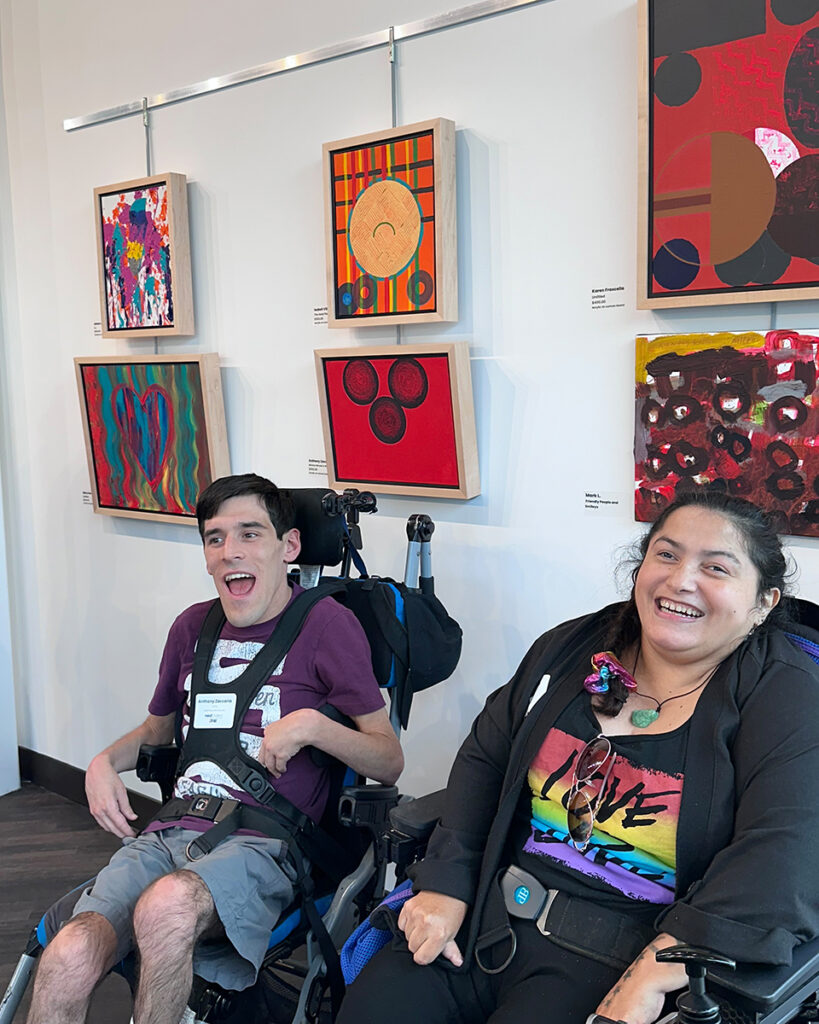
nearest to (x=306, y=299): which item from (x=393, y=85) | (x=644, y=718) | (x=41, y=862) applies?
(x=393, y=85)

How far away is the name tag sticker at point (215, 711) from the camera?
2.54 m

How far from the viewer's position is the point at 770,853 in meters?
1.69

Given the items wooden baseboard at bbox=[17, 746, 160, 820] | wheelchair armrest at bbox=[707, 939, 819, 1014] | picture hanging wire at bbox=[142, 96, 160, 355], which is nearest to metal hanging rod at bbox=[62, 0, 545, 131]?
picture hanging wire at bbox=[142, 96, 160, 355]

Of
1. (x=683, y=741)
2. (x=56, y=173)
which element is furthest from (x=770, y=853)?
(x=56, y=173)

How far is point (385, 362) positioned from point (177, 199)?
1.05 m

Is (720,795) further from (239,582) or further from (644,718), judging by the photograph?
(239,582)

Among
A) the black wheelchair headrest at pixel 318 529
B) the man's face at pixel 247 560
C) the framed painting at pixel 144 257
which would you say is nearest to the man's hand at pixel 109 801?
the man's face at pixel 247 560

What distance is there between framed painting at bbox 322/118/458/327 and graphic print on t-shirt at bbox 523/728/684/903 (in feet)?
4.36

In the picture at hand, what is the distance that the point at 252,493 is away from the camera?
2.70 meters

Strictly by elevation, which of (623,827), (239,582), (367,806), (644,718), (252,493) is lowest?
(367,806)

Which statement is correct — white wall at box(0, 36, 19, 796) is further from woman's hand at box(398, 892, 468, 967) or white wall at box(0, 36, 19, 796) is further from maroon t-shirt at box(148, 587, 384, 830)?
woman's hand at box(398, 892, 468, 967)

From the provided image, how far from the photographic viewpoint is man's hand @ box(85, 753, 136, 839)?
2.52 metres

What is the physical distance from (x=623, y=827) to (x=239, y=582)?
116 cm

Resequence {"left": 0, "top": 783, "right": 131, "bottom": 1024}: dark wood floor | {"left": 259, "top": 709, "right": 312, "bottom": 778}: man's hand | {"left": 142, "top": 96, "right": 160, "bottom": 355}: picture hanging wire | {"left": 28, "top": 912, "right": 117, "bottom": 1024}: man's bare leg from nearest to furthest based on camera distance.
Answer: {"left": 28, "top": 912, "right": 117, "bottom": 1024}: man's bare leg
{"left": 259, "top": 709, "right": 312, "bottom": 778}: man's hand
{"left": 0, "top": 783, "right": 131, "bottom": 1024}: dark wood floor
{"left": 142, "top": 96, "right": 160, "bottom": 355}: picture hanging wire
